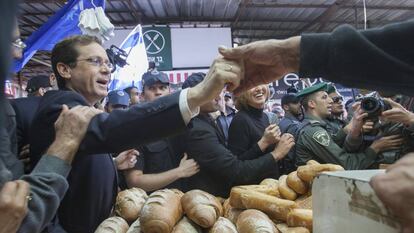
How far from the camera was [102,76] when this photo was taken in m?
1.78

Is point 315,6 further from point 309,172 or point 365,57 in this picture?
point 365,57

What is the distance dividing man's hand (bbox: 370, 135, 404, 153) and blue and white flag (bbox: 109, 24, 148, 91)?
256 cm

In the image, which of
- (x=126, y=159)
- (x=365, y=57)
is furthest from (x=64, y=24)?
(x=365, y=57)

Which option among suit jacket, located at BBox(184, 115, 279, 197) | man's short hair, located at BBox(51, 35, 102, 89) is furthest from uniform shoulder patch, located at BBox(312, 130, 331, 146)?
man's short hair, located at BBox(51, 35, 102, 89)

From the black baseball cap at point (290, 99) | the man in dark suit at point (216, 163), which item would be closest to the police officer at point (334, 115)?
the black baseball cap at point (290, 99)

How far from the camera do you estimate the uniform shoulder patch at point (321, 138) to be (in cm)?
260

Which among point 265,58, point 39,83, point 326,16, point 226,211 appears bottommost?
point 226,211

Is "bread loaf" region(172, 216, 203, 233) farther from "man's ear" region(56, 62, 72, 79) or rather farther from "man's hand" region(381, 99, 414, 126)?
"man's hand" region(381, 99, 414, 126)

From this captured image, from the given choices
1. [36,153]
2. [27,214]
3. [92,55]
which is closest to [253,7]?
[92,55]

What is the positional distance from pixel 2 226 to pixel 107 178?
2.31ft

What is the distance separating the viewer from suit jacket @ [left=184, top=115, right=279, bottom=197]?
6.97 ft

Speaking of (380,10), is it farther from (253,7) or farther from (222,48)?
(222,48)

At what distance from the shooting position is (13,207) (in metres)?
0.83

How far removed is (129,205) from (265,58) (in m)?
0.83
